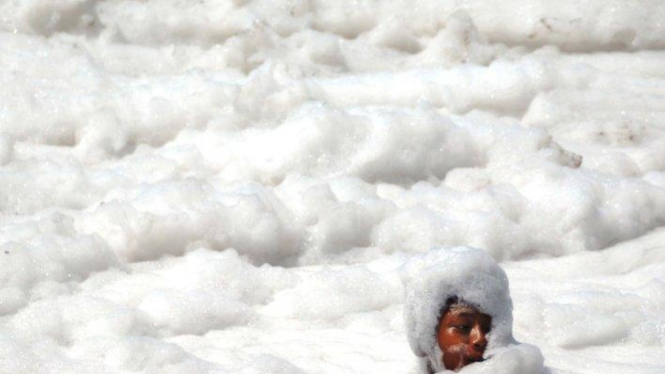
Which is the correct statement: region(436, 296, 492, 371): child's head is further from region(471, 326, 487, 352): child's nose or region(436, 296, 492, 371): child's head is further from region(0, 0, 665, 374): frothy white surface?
region(0, 0, 665, 374): frothy white surface

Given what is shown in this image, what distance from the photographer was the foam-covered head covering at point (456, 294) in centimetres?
298

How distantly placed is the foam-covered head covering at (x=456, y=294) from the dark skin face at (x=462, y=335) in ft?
0.05

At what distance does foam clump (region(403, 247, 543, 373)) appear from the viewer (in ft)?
9.75

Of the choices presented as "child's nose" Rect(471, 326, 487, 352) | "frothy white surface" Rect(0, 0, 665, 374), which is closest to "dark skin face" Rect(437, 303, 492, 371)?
"child's nose" Rect(471, 326, 487, 352)

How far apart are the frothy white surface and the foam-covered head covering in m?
0.18

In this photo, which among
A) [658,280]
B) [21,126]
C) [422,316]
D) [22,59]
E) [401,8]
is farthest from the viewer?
[401,8]

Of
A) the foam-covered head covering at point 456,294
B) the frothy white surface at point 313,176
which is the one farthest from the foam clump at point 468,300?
the frothy white surface at point 313,176

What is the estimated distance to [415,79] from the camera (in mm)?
4633

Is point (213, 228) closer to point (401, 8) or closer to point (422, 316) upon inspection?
point (422, 316)

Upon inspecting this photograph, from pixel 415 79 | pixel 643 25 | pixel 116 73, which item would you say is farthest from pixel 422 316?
pixel 643 25

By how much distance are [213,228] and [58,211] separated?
1.64 ft

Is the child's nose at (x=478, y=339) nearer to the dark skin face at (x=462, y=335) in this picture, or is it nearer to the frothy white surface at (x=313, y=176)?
the dark skin face at (x=462, y=335)

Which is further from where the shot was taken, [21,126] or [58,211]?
[21,126]

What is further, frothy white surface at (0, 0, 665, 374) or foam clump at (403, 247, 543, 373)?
frothy white surface at (0, 0, 665, 374)
